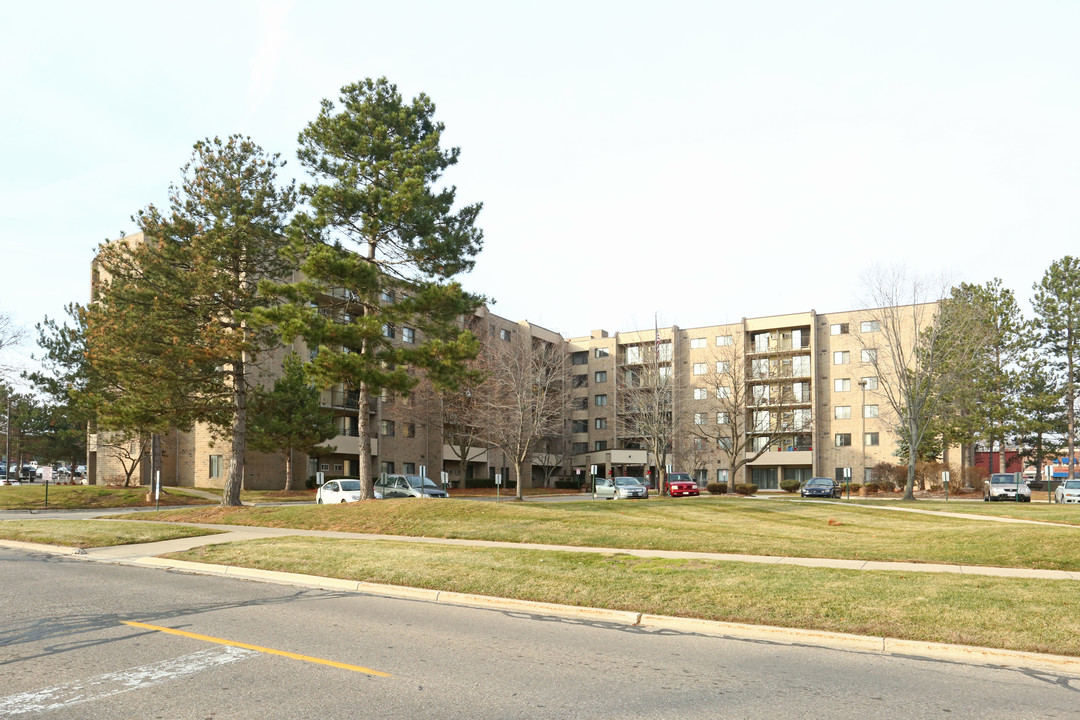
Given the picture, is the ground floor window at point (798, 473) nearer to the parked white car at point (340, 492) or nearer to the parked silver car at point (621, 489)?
the parked silver car at point (621, 489)

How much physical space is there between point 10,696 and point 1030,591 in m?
11.1

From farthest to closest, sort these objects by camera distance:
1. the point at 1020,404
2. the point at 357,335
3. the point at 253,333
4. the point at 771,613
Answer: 1. the point at 1020,404
2. the point at 253,333
3. the point at 357,335
4. the point at 771,613

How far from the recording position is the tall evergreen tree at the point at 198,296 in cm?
2744

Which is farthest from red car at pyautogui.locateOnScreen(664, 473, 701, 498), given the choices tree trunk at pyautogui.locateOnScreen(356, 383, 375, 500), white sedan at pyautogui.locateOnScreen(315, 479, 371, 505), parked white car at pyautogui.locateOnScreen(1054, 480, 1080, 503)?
tree trunk at pyautogui.locateOnScreen(356, 383, 375, 500)

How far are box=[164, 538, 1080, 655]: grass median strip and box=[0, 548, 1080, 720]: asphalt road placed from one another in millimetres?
883

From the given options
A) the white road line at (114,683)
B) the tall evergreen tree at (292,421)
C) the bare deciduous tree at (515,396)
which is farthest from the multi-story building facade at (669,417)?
the white road line at (114,683)

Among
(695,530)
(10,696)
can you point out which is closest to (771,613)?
(10,696)

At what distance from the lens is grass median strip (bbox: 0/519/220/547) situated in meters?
18.9

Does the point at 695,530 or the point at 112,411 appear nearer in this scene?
the point at 695,530

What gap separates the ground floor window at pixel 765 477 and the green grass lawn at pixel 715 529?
43536 millimetres

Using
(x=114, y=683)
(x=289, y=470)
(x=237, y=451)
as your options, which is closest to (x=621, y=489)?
(x=289, y=470)

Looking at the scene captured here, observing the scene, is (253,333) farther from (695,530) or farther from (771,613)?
(771,613)

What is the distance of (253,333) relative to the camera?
29234 mm

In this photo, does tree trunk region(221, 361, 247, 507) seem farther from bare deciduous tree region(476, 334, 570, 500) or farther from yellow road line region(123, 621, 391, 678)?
yellow road line region(123, 621, 391, 678)
